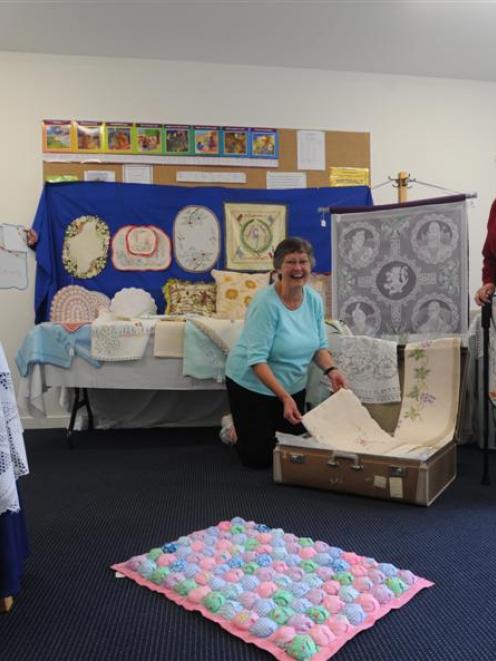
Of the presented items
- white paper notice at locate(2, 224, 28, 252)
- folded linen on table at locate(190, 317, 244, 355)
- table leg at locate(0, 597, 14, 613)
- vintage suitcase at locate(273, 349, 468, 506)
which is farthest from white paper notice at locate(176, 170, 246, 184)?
table leg at locate(0, 597, 14, 613)

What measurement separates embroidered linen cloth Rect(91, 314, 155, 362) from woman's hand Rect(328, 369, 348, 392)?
3.54ft

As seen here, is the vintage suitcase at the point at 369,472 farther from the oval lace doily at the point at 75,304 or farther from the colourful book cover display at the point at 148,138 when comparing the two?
the colourful book cover display at the point at 148,138

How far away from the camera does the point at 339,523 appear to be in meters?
2.10

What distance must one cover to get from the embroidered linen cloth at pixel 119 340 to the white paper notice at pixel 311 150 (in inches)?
69.8

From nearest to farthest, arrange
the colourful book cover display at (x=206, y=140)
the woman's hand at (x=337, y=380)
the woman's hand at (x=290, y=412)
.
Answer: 1. the woman's hand at (x=290, y=412)
2. the woman's hand at (x=337, y=380)
3. the colourful book cover display at (x=206, y=140)

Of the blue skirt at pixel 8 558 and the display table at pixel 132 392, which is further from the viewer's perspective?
the display table at pixel 132 392

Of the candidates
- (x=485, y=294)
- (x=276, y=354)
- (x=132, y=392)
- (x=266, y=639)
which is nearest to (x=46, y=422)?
(x=132, y=392)

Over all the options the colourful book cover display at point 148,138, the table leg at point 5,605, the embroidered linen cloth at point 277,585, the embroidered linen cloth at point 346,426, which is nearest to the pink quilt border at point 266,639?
the embroidered linen cloth at point 277,585

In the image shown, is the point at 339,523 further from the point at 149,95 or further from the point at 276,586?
the point at 149,95

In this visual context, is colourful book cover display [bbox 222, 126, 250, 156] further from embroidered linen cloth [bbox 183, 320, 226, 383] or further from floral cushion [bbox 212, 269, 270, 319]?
embroidered linen cloth [bbox 183, 320, 226, 383]

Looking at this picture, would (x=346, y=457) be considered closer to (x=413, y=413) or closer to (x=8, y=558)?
(x=413, y=413)

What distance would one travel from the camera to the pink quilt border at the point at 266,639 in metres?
1.31

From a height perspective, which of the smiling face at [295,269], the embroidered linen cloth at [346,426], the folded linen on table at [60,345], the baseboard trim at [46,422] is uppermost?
the smiling face at [295,269]

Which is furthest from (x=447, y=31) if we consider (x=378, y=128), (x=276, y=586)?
(x=276, y=586)
